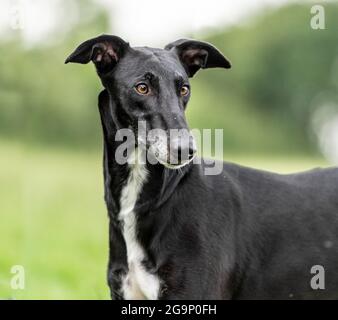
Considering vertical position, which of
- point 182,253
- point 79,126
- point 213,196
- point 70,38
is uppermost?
point 70,38

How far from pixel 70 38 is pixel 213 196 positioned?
48.8 ft

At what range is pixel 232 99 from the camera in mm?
28109

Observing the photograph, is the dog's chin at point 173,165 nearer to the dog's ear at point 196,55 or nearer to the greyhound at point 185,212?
the greyhound at point 185,212

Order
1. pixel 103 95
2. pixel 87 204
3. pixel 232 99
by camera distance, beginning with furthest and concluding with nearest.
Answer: pixel 232 99 < pixel 87 204 < pixel 103 95

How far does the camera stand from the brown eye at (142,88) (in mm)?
4914

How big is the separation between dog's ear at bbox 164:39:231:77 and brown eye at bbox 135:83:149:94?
1.84 feet

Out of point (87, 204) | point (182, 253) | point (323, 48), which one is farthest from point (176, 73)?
point (323, 48)

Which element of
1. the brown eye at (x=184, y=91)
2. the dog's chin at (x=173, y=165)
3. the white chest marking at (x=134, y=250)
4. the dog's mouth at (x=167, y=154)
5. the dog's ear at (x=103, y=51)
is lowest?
the white chest marking at (x=134, y=250)

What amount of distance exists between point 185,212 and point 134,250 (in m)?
0.38

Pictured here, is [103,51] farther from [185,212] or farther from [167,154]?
[185,212]

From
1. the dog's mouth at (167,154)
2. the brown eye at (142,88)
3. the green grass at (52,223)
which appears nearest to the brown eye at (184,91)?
the brown eye at (142,88)

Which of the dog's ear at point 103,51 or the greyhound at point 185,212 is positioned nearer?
the greyhound at point 185,212

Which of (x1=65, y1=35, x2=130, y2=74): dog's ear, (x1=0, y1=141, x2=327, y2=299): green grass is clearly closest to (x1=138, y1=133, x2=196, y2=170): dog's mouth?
(x1=65, y1=35, x2=130, y2=74): dog's ear
